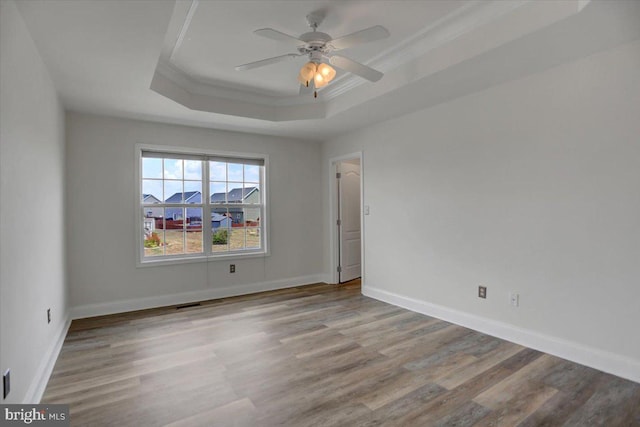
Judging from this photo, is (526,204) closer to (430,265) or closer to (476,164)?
(476,164)

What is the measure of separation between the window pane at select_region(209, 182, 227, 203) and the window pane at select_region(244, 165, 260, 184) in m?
0.36

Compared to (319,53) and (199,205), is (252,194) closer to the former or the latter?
(199,205)

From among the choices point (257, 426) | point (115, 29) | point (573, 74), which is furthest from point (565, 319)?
point (115, 29)

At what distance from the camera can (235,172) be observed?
5023 millimetres

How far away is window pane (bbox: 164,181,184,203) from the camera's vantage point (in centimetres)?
452

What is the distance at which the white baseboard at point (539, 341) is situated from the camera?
245 centimetres

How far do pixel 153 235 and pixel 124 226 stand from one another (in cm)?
38

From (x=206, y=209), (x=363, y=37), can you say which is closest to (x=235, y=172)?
(x=206, y=209)

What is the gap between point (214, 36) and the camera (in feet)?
9.27

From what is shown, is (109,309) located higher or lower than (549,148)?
lower

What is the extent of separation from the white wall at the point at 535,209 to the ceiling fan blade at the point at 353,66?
4.22 feet

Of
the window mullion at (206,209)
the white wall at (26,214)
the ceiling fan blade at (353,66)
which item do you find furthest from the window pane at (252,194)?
the ceiling fan blade at (353,66)

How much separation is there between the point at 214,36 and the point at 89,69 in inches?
41.8

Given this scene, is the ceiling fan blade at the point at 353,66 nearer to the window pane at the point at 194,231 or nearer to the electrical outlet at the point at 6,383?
the electrical outlet at the point at 6,383
